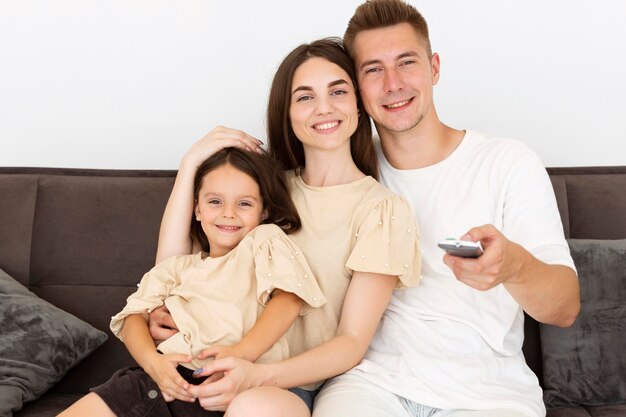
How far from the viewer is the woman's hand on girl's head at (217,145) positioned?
2.34 meters

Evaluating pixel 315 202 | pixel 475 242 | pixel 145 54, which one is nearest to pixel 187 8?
pixel 145 54

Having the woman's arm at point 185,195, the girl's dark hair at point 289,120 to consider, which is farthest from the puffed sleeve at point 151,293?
the girl's dark hair at point 289,120

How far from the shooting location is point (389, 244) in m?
2.09

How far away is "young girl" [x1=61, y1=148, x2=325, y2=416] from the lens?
2.01 meters

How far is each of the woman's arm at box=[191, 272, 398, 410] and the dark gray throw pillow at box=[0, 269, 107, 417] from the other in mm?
659

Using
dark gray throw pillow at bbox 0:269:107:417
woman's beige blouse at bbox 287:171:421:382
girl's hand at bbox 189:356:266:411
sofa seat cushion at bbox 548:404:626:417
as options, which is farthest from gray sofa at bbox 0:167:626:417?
girl's hand at bbox 189:356:266:411

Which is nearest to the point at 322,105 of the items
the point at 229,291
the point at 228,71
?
the point at 229,291

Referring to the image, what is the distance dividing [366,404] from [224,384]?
333 millimetres

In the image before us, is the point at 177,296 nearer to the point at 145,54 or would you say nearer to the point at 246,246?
the point at 246,246

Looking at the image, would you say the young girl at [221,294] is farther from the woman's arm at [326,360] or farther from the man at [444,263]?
the man at [444,263]

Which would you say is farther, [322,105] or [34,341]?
[34,341]

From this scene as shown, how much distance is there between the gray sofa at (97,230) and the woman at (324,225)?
0.27 meters

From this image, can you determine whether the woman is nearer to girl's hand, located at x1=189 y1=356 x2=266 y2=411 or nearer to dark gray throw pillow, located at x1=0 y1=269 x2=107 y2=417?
girl's hand, located at x1=189 y1=356 x2=266 y2=411

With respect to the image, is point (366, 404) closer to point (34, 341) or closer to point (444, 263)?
point (444, 263)
